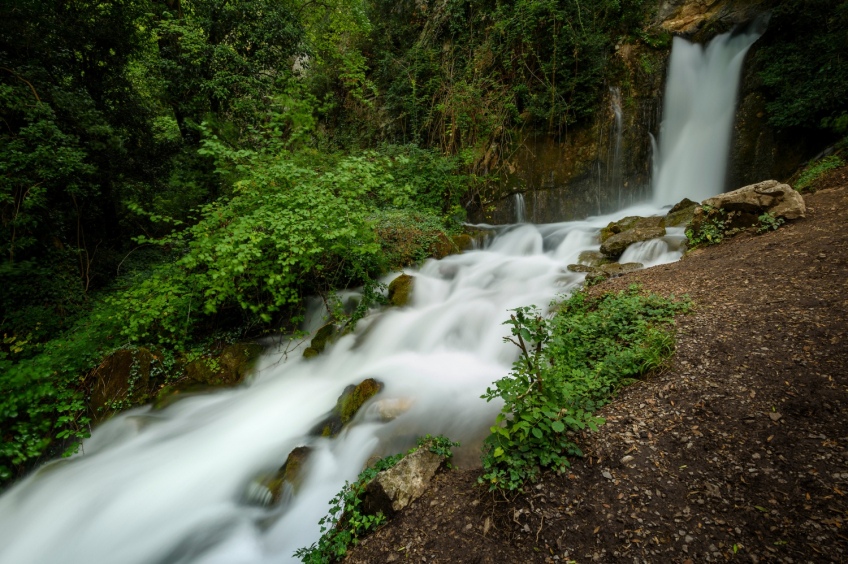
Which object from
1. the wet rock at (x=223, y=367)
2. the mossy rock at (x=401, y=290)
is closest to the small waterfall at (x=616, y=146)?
the mossy rock at (x=401, y=290)

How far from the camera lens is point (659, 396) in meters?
2.90

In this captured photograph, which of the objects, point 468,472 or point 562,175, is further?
point 562,175

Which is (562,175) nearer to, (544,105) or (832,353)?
(544,105)

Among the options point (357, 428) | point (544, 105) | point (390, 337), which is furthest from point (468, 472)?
point (544, 105)

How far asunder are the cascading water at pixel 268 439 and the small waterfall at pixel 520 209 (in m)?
3.27

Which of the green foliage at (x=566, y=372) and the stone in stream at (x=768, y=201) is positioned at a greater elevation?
the stone in stream at (x=768, y=201)

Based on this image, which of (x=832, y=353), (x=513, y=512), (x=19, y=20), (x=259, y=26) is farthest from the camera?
(x=259, y=26)

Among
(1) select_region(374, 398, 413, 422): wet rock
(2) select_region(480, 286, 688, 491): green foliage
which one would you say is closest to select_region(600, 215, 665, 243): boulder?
(2) select_region(480, 286, 688, 491): green foliage

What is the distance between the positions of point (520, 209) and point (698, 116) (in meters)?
4.78

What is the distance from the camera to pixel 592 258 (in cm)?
718

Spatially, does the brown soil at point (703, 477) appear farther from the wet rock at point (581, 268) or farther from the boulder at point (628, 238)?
the boulder at point (628, 238)

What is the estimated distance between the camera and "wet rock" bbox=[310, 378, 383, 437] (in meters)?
4.49

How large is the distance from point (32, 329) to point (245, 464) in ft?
15.4

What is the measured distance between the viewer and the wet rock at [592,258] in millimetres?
6943
